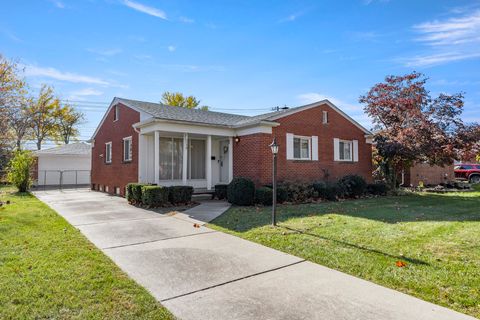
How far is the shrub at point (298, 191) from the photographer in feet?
37.3

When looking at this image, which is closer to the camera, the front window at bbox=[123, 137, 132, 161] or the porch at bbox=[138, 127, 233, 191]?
the porch at bbox=[138, 127, 233, 191]

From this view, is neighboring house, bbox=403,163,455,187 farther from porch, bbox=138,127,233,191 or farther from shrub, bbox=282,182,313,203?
porch, bbox=138,127,233,191

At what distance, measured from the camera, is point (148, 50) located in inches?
506

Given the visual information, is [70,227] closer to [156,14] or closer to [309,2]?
[156,14]

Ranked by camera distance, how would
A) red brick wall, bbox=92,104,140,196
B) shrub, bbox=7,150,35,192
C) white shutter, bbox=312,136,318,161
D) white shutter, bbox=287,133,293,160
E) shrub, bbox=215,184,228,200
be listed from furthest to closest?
shrub, bbox=7,150,35,192 < white shutter, bbox=312,136,318,161 < red brick wall, bbox=92,104,140,196 < white shutter, bbox=287,133,293,160 < shrub, bbox=215,184,228,200

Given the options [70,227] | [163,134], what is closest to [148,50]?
[163,134]

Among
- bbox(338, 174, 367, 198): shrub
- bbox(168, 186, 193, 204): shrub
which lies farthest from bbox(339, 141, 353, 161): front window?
bbox(168, 186, 193, 204): shrub

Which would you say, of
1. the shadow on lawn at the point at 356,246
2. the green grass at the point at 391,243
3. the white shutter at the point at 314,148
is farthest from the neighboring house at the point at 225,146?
the shadow on lawn at the point at 356,246

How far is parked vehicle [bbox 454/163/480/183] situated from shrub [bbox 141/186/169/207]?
81.5ft

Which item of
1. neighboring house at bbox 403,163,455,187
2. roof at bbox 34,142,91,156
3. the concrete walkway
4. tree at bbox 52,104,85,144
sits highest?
tree at bbox 52,104,85,144

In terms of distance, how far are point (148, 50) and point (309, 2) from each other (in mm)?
7167

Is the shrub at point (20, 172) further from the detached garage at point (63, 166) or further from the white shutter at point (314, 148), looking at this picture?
the white shutter at point (314, 148)

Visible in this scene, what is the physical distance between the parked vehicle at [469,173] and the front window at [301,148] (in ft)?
58.9

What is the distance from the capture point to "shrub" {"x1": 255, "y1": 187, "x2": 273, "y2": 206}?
10.5 metres
